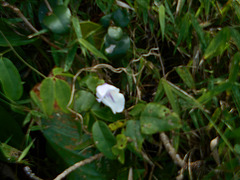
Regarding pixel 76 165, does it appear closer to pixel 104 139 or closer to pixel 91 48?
pixel 104 139

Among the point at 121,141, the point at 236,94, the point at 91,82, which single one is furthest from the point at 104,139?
the point at 236,94

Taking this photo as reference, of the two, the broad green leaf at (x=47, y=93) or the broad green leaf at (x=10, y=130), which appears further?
the broad green leaf at (x=10, y=130)

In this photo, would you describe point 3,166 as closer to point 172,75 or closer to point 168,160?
point 168,160

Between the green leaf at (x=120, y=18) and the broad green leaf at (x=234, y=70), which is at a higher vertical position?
the green leaf at (x=120, y=18)

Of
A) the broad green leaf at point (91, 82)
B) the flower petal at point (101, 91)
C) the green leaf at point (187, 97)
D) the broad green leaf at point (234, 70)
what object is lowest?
the green leaf at point (187, 97)

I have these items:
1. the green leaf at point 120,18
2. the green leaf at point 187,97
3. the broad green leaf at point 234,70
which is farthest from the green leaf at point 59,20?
the broad green leaf at point 234,70

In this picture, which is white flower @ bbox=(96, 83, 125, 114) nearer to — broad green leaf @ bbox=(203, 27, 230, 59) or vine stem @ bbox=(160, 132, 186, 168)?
vine stem @ bbox=(160, 132, 186, 168)

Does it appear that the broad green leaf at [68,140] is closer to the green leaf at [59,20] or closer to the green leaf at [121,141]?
the green leaf at [121,141]
